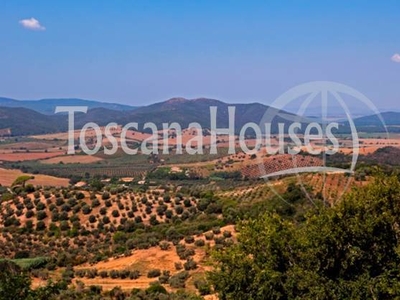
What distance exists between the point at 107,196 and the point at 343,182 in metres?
27.8

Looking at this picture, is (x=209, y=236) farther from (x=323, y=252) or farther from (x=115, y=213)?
(x=323, y=252)

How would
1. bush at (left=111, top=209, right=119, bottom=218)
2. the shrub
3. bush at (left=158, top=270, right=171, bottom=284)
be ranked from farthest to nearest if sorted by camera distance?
the shrub, bush at (left=111, top=209, right=119, bottom=218), bush at (left=158, top=270, right=171, bottom=284)

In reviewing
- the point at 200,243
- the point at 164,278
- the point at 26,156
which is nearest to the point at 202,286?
the point at 164,278

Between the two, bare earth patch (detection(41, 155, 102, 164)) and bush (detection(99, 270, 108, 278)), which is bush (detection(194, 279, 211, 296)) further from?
bare earth patch (detection(41, 155, 102, 164))

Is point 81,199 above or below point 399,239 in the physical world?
below

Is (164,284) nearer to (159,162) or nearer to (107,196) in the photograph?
(107,196)

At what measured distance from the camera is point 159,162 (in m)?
160

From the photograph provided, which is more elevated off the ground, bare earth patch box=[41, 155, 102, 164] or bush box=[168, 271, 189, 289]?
bush box=[168, 271, 189, 289]

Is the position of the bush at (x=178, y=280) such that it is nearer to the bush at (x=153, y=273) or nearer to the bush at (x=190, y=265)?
the bush at (x=190, y=265)

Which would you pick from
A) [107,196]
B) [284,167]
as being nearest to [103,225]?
[107,196]

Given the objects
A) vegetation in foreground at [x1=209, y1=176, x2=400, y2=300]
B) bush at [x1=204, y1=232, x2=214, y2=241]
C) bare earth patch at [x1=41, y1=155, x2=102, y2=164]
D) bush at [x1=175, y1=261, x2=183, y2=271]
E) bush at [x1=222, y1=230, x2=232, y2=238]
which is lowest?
bare earth patch at [x1=41, y1=155, x2=102, y2=164]

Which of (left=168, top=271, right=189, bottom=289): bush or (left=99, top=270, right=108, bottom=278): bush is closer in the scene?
(left=168, top=271, right=189, bottom=289): bush

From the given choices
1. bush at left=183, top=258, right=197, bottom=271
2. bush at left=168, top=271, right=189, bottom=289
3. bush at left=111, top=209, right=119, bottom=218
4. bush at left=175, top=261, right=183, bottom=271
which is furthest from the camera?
bush at left=111, top=209, right=119, bottom=218

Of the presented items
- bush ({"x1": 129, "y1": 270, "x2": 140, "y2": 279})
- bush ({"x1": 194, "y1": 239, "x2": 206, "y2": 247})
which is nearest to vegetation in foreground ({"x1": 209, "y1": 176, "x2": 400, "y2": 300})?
bush ({"x1": 129, "y1": 270, "x2": 140, "y2": 279})
